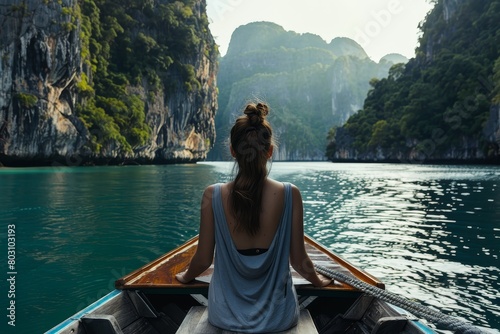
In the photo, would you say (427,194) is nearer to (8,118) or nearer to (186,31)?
(8,118)

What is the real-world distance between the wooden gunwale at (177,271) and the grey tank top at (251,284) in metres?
0.92

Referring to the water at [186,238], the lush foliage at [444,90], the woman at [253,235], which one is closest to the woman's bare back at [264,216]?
the woman at [253,235]

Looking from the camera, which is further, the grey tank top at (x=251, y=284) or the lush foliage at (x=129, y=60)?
the lush foliage at (x=129, y=60)

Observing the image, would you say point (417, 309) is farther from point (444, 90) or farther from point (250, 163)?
point (444, 90)

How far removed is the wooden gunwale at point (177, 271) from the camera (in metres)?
2.94

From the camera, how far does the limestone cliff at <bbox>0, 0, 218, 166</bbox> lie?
110ft

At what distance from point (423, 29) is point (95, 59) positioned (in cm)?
7709

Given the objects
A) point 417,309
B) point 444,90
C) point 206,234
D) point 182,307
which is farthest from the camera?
point 444,90

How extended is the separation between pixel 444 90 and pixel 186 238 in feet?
202

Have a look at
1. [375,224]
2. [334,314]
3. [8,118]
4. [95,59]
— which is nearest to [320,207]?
[375,224]

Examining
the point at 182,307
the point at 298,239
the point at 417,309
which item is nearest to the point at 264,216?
the point at 298,239

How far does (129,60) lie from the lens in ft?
170

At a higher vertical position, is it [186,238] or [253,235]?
[253,235]

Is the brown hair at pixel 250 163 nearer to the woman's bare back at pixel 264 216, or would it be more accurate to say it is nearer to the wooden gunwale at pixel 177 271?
the woman's bare back at pixel 264 216
